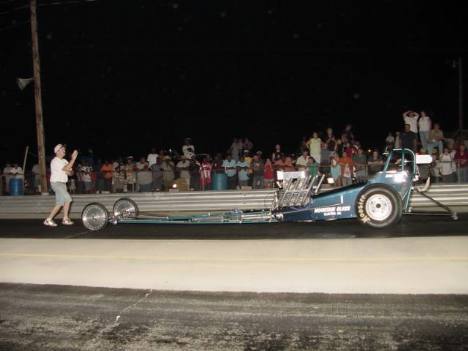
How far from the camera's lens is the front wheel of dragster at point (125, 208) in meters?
11.9

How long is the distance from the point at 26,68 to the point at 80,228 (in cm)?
2589

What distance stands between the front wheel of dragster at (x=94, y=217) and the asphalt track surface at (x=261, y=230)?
0.16 metres

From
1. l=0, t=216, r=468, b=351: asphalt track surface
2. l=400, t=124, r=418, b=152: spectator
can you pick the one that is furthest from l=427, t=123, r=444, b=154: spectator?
l=0, t=216, r=468, b=351: asphalt track surface

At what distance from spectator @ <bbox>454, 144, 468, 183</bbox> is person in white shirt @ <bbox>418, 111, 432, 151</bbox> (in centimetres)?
208

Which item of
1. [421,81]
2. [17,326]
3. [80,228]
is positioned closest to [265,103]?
[421,81]

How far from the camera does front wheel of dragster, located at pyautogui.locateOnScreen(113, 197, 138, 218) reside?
1187 centimetres

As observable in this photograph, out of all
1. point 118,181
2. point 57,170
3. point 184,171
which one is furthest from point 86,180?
point 57,170

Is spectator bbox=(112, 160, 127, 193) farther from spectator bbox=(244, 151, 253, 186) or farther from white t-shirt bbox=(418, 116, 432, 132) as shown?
white t-shirt bbox=(418, 116, 432, 132)

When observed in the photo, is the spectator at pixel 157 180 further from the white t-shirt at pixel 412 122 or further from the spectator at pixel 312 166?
the white t-shirt at pixel 412 122

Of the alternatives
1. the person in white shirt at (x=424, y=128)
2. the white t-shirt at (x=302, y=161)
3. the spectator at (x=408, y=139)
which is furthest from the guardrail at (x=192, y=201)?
the person in white shirt at (x=424, y=128)

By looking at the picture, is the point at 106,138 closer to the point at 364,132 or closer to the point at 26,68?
the point at 26,68

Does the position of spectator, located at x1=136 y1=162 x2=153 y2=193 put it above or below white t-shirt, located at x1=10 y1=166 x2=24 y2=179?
below

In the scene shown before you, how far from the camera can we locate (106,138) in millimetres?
36688

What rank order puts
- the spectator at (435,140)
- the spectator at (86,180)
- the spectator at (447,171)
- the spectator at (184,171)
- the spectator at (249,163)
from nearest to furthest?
1. the spectator at (447,171)
2. the spectator at (184,171)
3. the spectator at (249,163)
4. the spectator at (435,140)
5. the spectator at (86,180)
